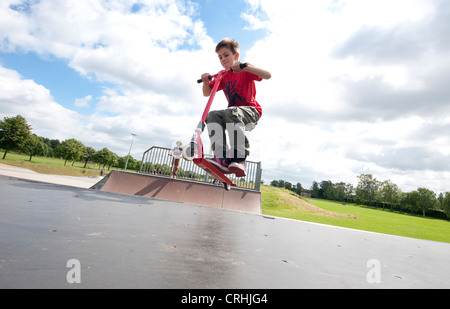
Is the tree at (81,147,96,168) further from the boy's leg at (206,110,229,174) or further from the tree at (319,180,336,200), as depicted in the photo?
the tree at (319,180,336,200)

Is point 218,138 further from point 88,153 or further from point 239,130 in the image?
point 88,153

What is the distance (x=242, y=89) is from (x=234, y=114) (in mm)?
608

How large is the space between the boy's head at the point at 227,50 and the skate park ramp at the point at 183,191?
499 centimetres

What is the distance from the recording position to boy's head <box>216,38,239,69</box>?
3.49m

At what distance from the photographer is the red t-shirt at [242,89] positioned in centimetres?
350

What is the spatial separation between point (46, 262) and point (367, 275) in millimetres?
2290

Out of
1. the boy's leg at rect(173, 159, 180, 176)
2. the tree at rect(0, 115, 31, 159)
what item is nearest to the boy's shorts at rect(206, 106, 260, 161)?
the boy's leg at rect(173, 159, 180, 176)

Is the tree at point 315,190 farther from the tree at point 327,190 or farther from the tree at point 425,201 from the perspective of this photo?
the tree at point 425,201

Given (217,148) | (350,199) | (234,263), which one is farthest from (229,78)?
(350,199)

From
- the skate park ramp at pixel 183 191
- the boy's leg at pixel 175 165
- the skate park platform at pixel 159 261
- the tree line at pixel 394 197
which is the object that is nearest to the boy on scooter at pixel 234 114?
the skate park platform at pixel 159 261

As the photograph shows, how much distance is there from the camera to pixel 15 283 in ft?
2.91
